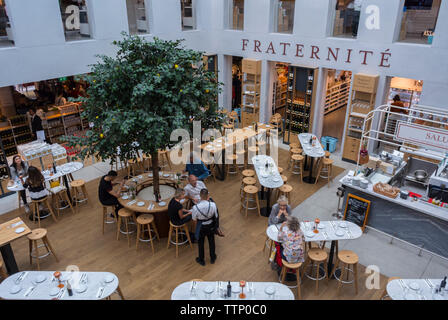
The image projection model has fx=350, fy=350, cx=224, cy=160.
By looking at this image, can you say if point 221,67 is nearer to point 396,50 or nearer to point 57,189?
point 396,50

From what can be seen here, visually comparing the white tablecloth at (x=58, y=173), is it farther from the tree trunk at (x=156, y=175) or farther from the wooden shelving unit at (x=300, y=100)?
the wooden shelving unit at (x=300, y=100)

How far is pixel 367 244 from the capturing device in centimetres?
705

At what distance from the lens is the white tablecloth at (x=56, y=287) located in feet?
15.2

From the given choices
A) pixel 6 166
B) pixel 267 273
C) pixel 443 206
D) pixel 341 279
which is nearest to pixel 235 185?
pixel 267 273

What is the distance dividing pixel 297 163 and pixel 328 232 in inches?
176

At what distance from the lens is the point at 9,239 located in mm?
5840

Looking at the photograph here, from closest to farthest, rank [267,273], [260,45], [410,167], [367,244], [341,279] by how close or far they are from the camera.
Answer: [341,279]
[267,273]
[367,244]
[410,167]
[260,45]

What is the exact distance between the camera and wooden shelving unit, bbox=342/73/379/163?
948 cm

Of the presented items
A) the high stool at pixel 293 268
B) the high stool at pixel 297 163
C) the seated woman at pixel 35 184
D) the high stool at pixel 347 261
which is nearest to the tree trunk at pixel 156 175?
the seated woman at pixel 35 184

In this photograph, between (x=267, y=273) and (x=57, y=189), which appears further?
(x=57, y=189)

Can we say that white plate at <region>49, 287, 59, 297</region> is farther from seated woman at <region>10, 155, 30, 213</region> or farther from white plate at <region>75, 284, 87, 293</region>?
seated woman at <region>10, 155, 30, 213</region>

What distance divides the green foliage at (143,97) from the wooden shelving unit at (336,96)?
7.93 meters

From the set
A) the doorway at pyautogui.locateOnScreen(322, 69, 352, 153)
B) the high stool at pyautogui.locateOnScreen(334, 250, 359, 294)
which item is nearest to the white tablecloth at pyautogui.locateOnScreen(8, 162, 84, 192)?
the high stool at pyautogui.locateOnScreen(334, 250, 359, 294)

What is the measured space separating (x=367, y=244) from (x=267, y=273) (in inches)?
89.5
